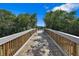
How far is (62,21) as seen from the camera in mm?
2291

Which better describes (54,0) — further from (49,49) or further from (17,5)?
(49,49)

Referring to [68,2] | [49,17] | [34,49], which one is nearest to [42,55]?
[34,49]

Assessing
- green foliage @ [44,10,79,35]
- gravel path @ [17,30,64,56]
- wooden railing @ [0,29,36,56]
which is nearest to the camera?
wooden railing @ [0,29,36,56]

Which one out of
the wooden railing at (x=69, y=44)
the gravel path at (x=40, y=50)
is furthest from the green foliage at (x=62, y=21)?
the gravel path at (x=40, y=50)

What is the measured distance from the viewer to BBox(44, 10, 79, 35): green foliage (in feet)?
7.21

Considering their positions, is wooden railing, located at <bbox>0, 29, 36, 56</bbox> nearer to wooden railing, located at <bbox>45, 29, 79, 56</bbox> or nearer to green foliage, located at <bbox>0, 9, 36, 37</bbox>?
green foliage, located at <bbox>0, 9, 36, 37</bbox>

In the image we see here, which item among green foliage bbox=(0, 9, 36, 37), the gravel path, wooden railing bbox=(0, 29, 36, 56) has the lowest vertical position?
the gravel path

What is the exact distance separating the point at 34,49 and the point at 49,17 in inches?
16.6

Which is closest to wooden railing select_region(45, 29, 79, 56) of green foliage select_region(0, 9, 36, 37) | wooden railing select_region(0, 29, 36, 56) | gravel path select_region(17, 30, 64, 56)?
gravel path select_region(17, 30, 64, 56)

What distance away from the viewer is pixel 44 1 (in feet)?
6.82

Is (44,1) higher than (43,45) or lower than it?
higher

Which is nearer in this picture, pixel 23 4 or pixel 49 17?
pixel 23 4

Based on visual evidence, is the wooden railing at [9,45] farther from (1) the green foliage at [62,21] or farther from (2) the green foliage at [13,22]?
(1) the green foliage at [62,21]

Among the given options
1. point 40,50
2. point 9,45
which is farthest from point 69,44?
point 9,45
